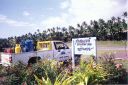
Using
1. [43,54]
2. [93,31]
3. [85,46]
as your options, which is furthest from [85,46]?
[93,31]

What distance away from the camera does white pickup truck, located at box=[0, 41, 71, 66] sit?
572 inches

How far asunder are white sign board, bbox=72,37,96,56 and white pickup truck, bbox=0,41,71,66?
407cm

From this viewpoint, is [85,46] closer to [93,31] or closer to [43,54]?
[43,54]

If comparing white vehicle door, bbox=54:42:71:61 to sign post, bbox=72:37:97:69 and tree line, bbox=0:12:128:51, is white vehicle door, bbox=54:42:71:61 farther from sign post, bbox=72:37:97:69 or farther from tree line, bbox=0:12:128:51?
tree line, bbox=0:12:128:51

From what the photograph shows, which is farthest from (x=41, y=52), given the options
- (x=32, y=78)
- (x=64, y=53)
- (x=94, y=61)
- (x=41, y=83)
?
(x=41, y=83)

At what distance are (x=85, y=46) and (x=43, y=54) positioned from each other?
19.8 feet

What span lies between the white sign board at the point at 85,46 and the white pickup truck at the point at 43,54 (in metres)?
4.07

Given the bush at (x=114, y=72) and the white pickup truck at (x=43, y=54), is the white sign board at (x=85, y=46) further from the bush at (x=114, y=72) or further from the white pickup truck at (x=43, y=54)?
the white pickup truck at (x=43, y=54)

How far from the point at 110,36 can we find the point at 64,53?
56.5 metres

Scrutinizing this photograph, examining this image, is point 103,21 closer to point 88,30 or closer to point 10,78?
point 88,30

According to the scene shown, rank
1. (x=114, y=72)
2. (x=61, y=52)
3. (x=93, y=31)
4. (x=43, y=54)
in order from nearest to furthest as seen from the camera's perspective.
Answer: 1. (x=114, y=72)
2. (x=43, y=54)
3. (x=61, y=52)
4. (x=93, y=31)

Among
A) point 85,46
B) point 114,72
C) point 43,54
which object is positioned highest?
point 85,46

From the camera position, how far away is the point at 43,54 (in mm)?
15602

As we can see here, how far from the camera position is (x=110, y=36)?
71.9m
